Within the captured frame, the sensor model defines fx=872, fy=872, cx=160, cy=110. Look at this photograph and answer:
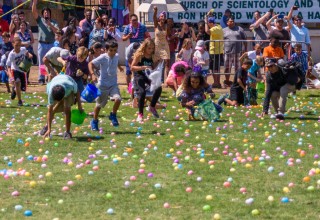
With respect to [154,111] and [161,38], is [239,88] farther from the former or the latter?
[161,38]

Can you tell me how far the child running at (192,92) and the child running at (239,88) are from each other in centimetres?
216

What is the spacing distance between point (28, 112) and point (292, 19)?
32.7ft

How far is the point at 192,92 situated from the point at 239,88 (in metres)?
2.46

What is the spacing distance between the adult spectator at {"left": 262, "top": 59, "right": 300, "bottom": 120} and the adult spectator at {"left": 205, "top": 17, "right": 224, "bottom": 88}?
19.5 feet

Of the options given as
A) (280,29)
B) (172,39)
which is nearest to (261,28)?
(280,29)

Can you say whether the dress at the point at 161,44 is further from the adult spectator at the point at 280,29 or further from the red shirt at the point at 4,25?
the red shirt at the point at 4,25

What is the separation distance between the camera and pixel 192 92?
16469mm

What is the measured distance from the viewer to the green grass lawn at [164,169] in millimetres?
8570

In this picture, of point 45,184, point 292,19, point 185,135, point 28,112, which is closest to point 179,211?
point 45,184

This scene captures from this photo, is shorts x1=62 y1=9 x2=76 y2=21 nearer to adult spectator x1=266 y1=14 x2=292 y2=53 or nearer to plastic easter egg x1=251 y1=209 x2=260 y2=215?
adult spectator x1=266 y1=14 x2=292 y2=53

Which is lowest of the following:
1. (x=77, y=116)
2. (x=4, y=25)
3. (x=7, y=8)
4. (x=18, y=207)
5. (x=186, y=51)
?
(x=18, y=207)

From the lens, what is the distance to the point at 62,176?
1022cm

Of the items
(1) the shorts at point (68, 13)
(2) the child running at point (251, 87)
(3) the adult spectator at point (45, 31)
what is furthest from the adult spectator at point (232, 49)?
(1) the shorts at point (68, 13)

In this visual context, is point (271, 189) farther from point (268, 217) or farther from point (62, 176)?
point (62, 176)
